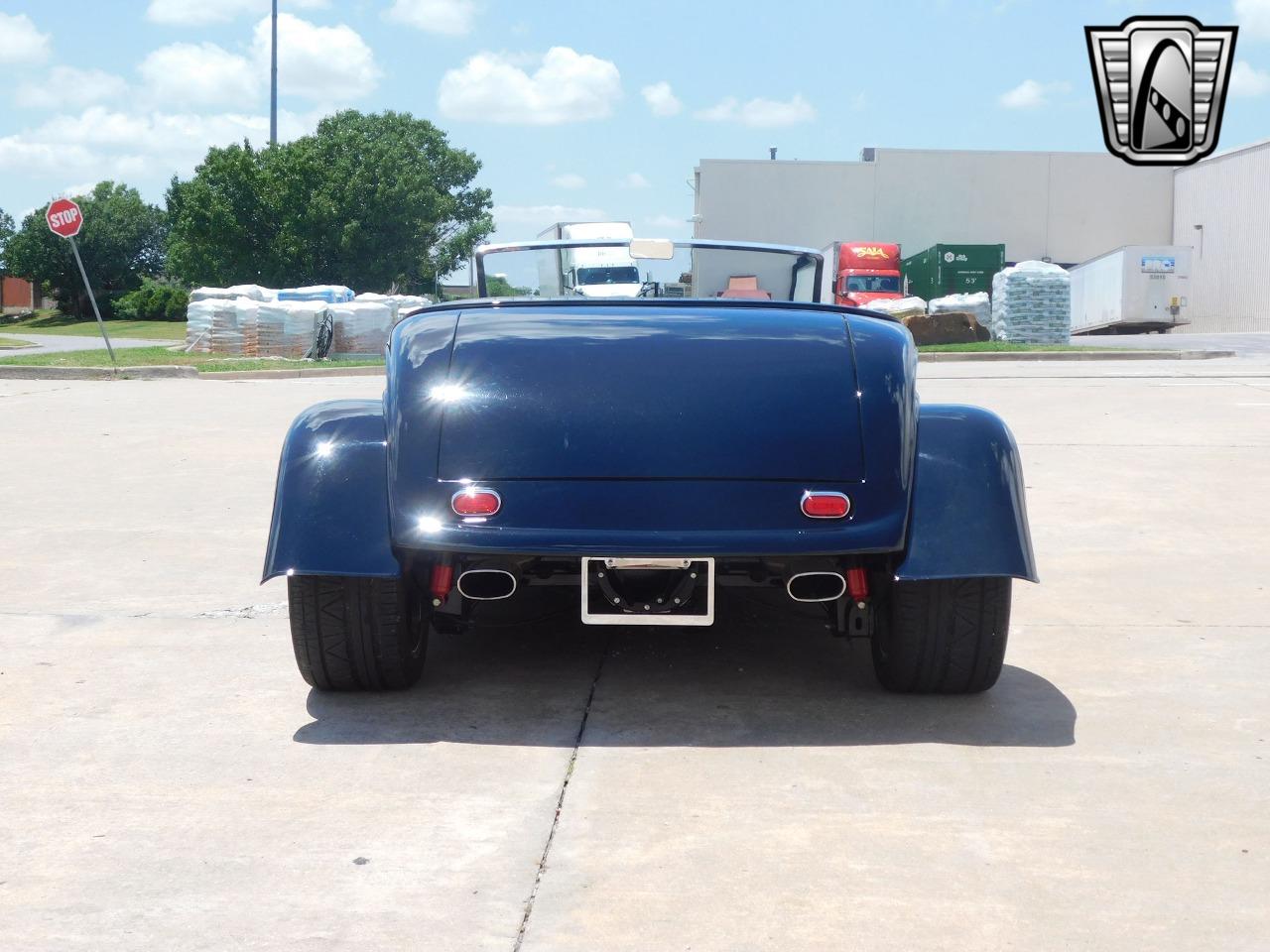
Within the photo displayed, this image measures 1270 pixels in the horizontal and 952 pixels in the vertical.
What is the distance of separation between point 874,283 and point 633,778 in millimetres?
40020

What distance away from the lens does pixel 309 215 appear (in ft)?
190

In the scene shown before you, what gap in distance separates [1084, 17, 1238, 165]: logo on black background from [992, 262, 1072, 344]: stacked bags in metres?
3.75

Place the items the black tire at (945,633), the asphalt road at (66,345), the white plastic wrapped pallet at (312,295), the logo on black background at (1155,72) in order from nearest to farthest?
the black tire at (945,633), the logo on black background at (1155,72), the asphalt road at (66,345), the white plastic wrapped pallet at (312,295)

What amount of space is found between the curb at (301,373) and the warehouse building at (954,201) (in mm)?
35705

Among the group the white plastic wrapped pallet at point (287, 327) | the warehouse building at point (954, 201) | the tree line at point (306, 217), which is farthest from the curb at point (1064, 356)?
the tree line at point (306, 217)

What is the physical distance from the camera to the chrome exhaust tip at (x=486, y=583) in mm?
4016

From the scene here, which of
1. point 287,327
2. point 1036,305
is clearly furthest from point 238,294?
point 1036,305

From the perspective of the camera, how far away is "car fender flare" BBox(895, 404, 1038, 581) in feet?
12.9

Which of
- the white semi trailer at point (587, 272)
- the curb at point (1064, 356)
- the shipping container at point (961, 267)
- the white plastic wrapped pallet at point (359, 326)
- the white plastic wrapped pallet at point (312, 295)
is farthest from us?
the shipping container at point (961, 267)

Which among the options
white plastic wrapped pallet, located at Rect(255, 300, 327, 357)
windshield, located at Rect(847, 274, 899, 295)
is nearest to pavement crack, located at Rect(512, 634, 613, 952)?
white plastic wrapped pallet, located at Rect(255, 300, 327, 357)

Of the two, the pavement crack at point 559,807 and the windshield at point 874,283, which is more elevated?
the windshield at point 874,283

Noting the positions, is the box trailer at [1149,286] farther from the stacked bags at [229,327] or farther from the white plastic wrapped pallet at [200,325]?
the white plastic wrapped pallet at [200,325]

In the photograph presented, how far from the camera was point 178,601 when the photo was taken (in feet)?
18.8

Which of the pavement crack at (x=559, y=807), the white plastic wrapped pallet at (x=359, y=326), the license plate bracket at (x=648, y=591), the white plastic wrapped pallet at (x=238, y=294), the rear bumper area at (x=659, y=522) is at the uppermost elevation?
the white plastic wrapped pallet at (x=238, y=294)
